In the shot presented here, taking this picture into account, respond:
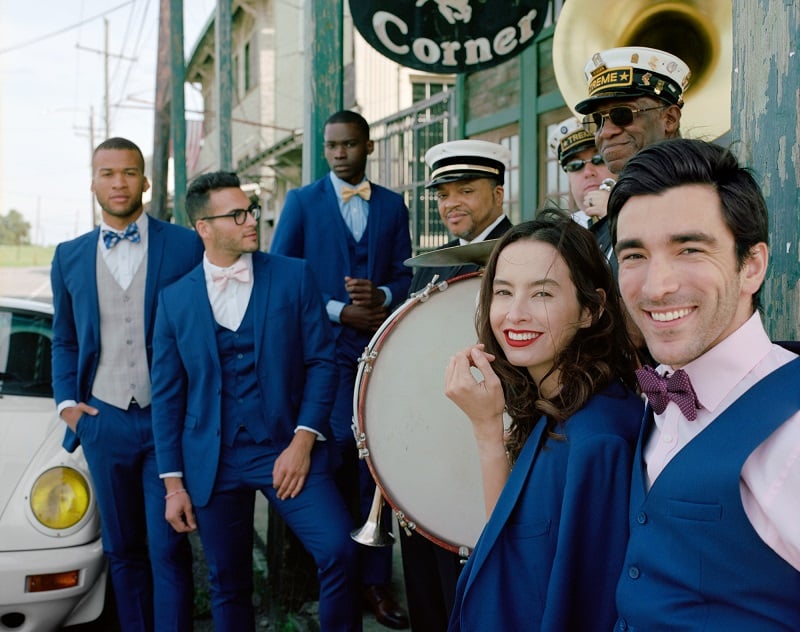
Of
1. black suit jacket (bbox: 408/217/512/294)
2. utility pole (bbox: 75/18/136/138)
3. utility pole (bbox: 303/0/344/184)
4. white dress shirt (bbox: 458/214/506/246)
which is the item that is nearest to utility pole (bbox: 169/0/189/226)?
utility pole (bbox: 303/0/344/184)

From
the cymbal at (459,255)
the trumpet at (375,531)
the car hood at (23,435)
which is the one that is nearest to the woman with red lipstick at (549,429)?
the cymbal at (459,255)

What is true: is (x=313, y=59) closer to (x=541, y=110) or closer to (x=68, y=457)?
(x=68, y=457)

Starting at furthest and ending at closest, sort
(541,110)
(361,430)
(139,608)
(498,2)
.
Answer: (541,110) < (498,2) < (139,608) < (361,430)

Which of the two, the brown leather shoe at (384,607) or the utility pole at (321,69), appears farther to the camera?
the utility pole at (321,69)

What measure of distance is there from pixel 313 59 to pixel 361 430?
2321mm

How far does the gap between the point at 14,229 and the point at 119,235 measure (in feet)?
326

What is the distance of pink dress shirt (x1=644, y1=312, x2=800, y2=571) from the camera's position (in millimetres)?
1074

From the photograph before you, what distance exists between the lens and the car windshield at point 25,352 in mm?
3938

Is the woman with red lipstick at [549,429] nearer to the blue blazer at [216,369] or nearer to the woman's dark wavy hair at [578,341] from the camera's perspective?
the woman's dark wavy hair at [578,341]

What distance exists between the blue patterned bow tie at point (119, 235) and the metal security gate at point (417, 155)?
4968 millimetres

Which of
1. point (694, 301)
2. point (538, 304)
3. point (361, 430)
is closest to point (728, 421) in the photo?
point (694, 301)

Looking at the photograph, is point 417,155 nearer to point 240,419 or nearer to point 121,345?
point 121,345

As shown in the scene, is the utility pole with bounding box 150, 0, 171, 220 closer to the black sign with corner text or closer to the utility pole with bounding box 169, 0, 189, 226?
the utility pole with bounding box 169, 0, 189, 226

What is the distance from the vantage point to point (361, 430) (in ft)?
7.56
